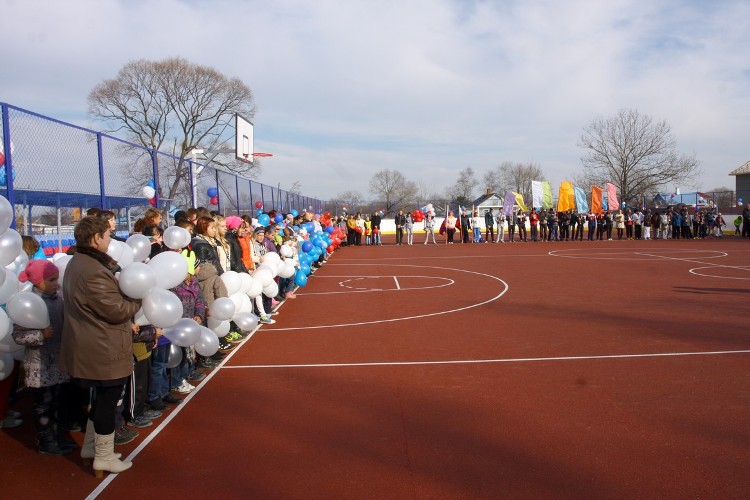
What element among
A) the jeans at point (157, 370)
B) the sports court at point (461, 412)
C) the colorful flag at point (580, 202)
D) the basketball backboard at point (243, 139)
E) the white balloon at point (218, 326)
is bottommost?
the sports court at point (461, 412)

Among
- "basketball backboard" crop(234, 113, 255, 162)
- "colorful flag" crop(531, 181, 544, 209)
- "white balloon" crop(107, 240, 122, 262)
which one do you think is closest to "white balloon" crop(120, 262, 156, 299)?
"white balloon" crop(107, 240, 122, 262)

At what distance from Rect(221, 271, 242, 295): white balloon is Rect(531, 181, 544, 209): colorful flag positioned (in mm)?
28484

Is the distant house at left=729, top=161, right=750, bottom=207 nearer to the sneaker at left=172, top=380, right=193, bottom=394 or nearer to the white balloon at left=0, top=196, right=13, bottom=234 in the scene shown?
the sneaker at left=172, top=380, right=193, bottom=394

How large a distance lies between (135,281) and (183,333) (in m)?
1.22

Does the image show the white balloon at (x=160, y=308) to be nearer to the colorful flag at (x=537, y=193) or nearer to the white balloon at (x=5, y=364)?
the white balloon at (x=5, y=364)

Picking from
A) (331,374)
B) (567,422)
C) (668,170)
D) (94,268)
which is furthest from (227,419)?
(668,170)

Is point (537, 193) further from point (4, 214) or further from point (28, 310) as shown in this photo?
point (28, 310)

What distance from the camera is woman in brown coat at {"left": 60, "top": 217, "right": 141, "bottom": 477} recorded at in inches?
164

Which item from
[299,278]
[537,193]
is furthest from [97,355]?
[537,193]

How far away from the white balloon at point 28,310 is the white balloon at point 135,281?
2.80 ft

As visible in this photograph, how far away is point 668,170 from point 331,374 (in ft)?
162

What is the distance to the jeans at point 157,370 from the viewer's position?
574 centimetres

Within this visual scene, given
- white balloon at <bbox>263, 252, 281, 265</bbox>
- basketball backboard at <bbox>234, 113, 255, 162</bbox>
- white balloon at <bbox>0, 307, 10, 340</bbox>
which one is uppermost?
basketball backboard at <bbox>234, 113, 255, 162</bbox>

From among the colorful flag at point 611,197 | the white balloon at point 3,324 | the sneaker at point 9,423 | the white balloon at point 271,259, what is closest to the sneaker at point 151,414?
the sneaker at point 9,423
